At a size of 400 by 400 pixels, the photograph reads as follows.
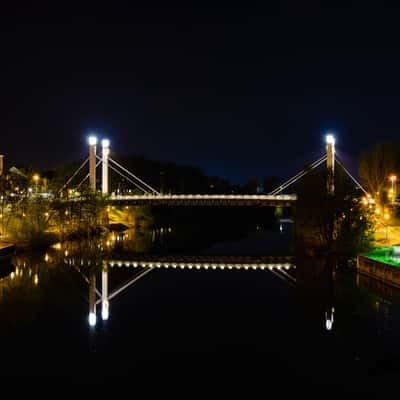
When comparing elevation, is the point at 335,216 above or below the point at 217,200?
below

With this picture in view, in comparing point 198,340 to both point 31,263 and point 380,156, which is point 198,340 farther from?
point 380,156

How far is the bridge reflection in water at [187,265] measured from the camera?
68.9 feet

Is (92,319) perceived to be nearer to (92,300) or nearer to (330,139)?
(92,300)

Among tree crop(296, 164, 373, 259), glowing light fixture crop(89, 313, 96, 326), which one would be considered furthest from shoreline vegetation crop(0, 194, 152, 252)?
tree crop(296, 164, 373, 259)

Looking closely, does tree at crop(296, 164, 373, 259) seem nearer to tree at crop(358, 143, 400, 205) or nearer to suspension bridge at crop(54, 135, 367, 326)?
suspension bridge at crop(54, 135, 367, 326)

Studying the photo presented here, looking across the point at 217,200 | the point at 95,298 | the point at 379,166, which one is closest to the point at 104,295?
the point at 95,298

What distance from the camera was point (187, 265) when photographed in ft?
89.8

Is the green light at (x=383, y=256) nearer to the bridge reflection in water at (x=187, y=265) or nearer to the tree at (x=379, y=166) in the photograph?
the bridge reflection in water at (x=187, y=265)

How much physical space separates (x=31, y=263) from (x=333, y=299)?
14.4 meters

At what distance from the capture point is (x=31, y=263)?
2480cm

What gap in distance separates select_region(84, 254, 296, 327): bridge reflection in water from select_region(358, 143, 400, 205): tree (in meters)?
15.8

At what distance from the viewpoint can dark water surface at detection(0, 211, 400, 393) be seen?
11.4m

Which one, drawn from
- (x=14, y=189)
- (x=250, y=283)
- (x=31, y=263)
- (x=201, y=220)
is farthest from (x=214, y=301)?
(x=201, y=220)

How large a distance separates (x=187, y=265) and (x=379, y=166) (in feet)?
70.3
